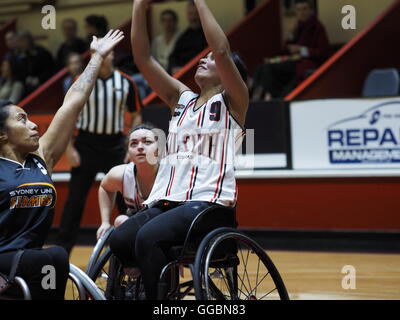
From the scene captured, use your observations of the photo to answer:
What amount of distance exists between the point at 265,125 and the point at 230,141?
12.1 feet

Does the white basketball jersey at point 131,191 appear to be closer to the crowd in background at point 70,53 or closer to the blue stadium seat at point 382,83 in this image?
the blue stadium seat at point 382,83

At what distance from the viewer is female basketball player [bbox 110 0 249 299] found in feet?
9.89

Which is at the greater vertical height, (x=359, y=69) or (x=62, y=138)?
(x=359, y=69)

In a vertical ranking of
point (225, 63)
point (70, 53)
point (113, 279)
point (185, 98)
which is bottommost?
point (113, 279)

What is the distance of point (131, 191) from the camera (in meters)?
3.79

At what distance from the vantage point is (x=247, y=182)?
271 inches

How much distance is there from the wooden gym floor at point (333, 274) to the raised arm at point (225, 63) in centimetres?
157

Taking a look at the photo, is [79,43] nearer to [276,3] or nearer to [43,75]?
[43,75]

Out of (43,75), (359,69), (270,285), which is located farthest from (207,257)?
(43,75)

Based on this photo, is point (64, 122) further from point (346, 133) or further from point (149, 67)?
point (346, 133)

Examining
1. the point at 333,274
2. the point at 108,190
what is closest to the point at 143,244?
the point at 108,190

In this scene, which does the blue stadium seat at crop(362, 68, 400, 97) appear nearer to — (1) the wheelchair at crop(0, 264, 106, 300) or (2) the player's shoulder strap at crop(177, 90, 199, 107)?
(2) the player's shoulder strap at crop(177, 90, 199, 107)

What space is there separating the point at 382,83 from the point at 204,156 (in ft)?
13.9
